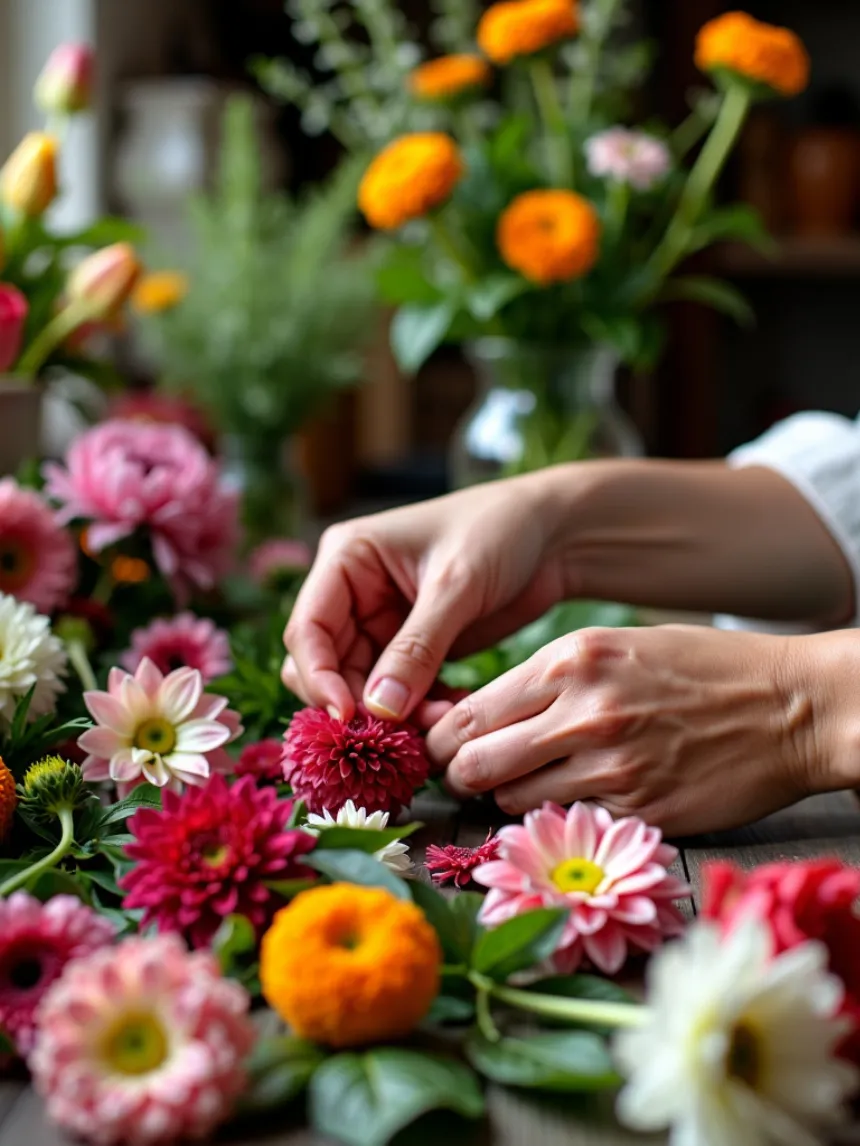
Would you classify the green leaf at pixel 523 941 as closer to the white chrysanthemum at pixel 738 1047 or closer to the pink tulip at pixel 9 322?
the white chrysanthemum at pixel 738 1047

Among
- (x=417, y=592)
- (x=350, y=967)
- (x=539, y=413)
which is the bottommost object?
(x=539, y=413)

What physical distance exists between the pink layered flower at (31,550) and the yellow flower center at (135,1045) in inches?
16.9

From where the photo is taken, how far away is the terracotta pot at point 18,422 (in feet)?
2.90

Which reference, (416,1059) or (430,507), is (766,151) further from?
(416,1059)

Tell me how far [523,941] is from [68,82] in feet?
2.80

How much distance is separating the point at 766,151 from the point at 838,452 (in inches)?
67.7

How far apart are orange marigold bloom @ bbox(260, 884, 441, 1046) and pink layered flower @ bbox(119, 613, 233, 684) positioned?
35cm

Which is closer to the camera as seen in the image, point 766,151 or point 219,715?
point 219,715

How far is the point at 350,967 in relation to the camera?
0.36 metres

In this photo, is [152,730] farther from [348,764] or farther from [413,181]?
[413,181]

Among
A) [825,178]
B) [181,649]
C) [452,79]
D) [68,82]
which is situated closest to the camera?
[181,649]

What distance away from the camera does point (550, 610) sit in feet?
2.77

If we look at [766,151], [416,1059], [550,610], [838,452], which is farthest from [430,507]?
[766,151]

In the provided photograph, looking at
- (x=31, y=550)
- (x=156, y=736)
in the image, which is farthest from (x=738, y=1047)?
(x=31, y=550)
